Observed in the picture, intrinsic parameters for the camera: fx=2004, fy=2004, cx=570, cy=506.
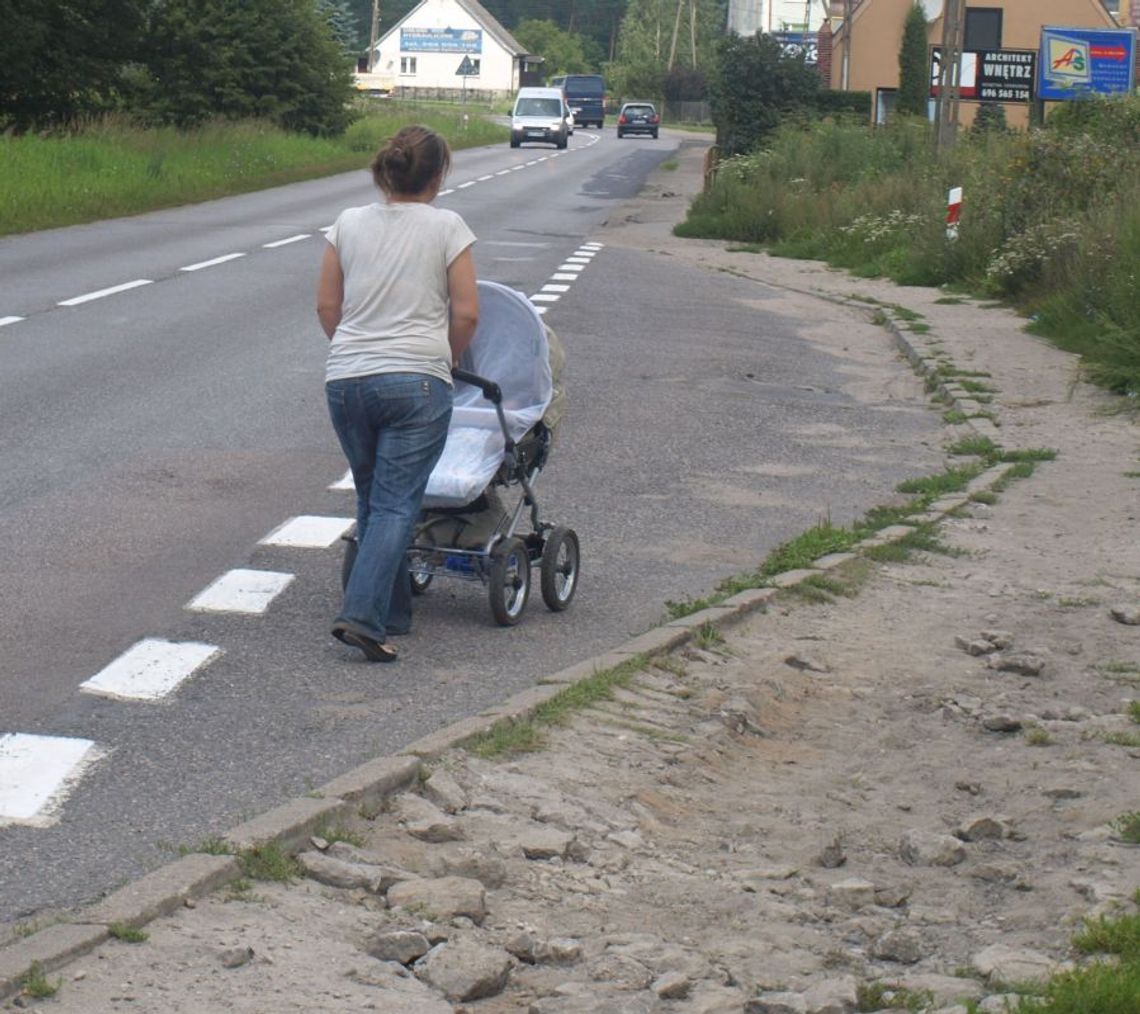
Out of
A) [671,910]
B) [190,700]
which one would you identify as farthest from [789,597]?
[671,910]

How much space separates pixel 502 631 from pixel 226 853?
9.54 ft

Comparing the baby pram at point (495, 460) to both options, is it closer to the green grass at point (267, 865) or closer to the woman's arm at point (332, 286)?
the woman's arm at point (332, 286)

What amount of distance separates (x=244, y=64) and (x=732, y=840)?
46.3m

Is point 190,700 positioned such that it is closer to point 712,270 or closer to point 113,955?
point 113,955

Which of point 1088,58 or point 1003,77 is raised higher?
point 1088,58

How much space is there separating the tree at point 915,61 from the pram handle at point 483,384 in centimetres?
5699

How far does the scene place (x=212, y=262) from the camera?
22.3 metres

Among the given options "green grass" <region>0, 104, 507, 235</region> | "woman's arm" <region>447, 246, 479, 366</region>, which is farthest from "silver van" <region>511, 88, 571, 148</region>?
"woman's arm" <region>447, 246, 479, 366</region>

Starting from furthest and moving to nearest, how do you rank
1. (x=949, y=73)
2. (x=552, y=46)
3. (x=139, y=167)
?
(x=552, y=46)
(x=139, y=167)
(x=949, y=73)

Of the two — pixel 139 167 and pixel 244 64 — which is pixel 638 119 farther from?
pixel 139 167

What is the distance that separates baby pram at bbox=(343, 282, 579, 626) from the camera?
7.32 m

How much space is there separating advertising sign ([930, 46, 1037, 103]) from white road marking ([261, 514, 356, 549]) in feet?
136

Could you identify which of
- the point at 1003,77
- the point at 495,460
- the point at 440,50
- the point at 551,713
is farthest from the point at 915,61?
the point at 440,50

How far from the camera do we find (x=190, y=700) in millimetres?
6219
